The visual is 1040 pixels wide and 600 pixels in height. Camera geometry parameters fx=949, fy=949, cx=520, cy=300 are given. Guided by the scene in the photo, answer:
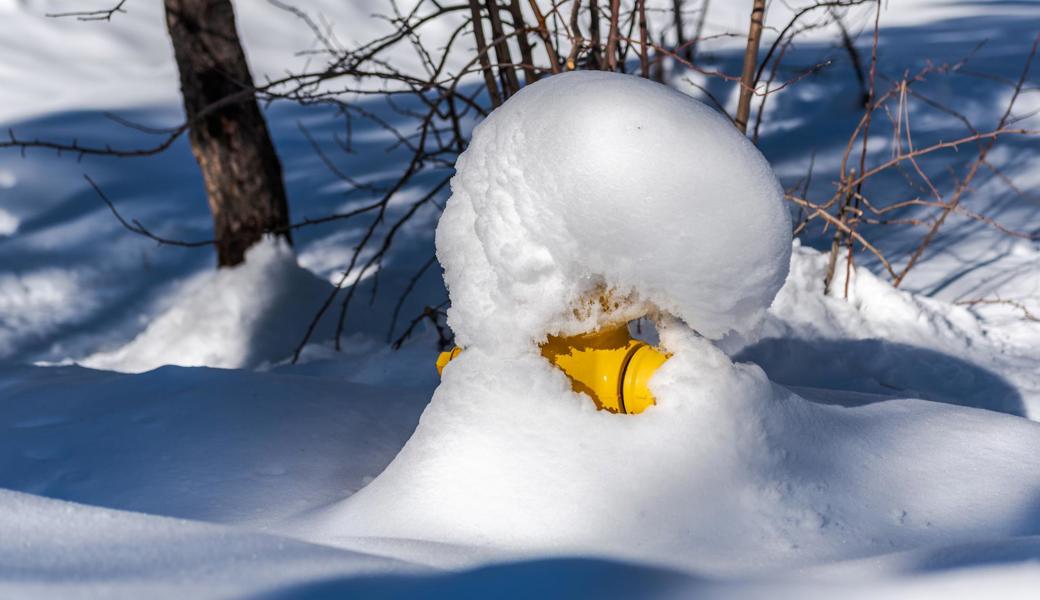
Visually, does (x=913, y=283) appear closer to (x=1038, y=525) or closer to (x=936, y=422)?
(x=936, y=422)

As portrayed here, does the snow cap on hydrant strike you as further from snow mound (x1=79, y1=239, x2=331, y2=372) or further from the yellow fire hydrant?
snow mound (x1=79, y1=239, x2=331, y2=372)

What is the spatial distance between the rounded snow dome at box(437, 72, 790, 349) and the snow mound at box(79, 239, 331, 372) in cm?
221

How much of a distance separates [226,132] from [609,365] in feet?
8.85

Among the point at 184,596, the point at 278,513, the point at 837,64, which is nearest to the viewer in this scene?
the point at 184,596

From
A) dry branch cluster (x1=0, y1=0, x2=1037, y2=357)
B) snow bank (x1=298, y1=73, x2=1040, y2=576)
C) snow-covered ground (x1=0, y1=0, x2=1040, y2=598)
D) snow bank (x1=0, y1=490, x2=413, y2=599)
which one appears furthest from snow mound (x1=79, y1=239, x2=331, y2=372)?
snow bank (x1=0, y1=490, x2=413, y2=599)

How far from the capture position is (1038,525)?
4.26 ft

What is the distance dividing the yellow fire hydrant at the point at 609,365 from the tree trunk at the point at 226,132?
2.47 m

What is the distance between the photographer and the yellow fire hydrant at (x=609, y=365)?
1.44 m

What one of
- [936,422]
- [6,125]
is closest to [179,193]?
[6,125]

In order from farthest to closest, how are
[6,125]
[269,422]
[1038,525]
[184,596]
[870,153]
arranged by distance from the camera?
[6,125] < [870,153] < [269,422] < [1038,525] < [184,596]

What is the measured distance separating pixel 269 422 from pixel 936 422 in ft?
4.07

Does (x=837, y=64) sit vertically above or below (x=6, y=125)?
below

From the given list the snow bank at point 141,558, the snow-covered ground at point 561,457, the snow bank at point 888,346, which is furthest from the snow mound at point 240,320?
the snow bank at point 141,558

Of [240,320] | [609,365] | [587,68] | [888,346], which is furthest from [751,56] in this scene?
[240,320]
